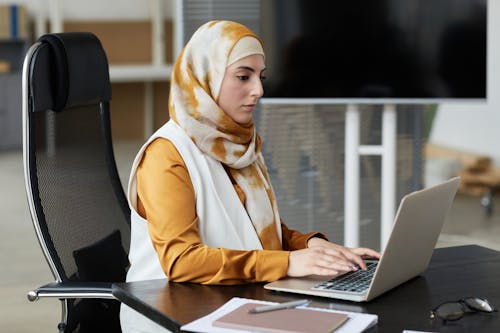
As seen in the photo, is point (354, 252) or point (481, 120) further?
point (481, 120)

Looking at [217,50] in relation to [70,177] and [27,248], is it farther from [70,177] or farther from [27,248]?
[27,248]

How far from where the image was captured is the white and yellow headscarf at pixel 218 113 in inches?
88.1

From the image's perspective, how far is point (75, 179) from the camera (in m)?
2.59

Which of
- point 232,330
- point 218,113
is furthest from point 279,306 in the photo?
point 218,113

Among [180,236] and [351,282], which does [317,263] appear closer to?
[351,282]

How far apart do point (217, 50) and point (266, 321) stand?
81 centimetres

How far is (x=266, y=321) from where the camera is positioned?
1.68 metres

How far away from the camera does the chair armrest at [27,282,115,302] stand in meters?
2.24

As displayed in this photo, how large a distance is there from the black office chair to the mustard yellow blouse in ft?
0.89

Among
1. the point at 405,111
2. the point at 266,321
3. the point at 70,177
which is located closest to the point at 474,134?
the point at 405,111

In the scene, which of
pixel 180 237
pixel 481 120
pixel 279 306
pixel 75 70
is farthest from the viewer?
pixel 481 120

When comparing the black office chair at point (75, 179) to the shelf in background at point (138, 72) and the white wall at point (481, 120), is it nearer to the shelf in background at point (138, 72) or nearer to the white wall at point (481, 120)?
the white wall at point (481, 120)

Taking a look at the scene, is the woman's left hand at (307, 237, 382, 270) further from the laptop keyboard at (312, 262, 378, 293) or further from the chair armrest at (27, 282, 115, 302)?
the chair armrest at (27, 282, 115, 302)

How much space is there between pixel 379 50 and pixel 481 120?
3.30 meters
